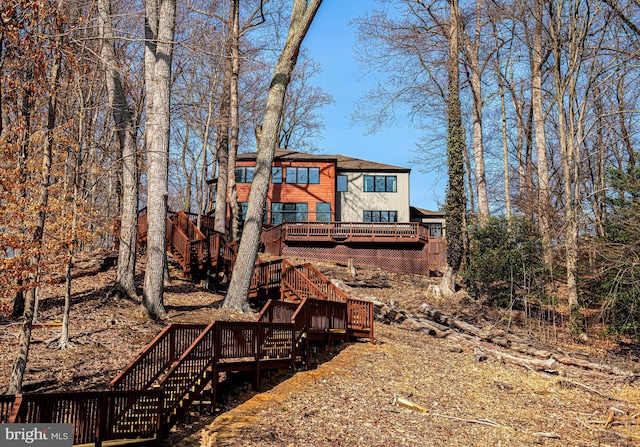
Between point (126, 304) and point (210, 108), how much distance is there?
15592 mm

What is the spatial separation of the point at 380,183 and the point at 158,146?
Answer: 2589 centimetres

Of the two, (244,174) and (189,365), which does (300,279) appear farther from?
(244,174)

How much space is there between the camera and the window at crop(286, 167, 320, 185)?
121 ft

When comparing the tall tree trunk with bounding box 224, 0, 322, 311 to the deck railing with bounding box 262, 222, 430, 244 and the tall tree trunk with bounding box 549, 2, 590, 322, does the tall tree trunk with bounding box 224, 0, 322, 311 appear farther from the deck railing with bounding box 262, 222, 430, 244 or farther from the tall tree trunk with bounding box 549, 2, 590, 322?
the deck railing with bounding box 262, 222, 430, 244

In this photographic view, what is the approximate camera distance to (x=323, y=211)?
36844 millimetres

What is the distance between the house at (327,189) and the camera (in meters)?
36.6

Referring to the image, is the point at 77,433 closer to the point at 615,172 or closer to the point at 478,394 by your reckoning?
the point at 478,394

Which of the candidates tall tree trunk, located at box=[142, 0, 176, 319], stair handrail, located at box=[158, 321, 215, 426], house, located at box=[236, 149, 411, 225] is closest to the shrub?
tall tree trunk, located at box=[142, 0, 176, 319]

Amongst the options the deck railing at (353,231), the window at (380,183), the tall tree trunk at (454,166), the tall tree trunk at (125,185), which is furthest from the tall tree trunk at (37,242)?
the window at (380,183)

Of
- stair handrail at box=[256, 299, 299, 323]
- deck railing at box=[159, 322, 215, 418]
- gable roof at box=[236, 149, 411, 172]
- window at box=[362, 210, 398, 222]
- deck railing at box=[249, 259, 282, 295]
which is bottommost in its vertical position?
deck railing at box=[159, 322, 215, 418]

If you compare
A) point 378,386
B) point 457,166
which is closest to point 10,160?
point 378,386

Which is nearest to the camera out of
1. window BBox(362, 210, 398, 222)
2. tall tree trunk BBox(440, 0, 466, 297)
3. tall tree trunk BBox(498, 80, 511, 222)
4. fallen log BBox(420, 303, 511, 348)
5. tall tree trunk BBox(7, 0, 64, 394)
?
tall tree trunk BBox(7, 0, 64, 394)

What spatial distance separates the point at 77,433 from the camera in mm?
6652

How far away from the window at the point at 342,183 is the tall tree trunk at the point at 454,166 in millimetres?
13906
